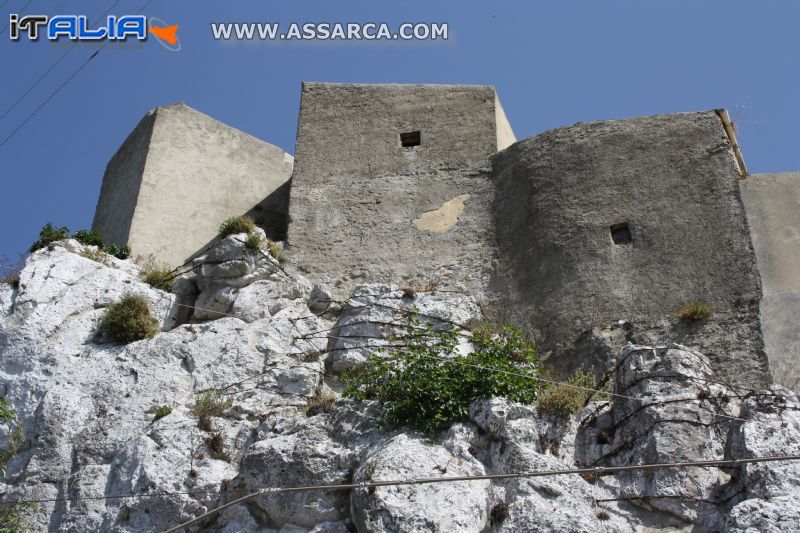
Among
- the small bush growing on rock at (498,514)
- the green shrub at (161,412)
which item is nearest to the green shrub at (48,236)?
the green shrub at (161,412)

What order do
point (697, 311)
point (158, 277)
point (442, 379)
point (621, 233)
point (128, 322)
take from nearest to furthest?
point (442, 379), point (697, 311), point (128, 322), point (621, 233), point (158, 277)

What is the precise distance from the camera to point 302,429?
10992 millimetres

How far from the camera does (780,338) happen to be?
38.7 feet

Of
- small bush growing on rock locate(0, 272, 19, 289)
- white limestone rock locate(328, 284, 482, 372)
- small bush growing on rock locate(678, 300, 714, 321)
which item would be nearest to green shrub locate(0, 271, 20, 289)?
small bush growing on rock locate(0, 272, 19, 289)

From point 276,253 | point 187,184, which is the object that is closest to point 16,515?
point 276,253

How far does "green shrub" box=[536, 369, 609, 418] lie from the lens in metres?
10.9

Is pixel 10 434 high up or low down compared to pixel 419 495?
up

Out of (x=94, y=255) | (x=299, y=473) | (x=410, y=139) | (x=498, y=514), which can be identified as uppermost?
(x=410, y=139)

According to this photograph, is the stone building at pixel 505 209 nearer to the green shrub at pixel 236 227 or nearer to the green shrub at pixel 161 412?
the green shrub at pixel 236 227

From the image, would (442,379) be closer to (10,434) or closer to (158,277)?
(10,434)

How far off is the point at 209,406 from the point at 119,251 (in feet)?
13.7

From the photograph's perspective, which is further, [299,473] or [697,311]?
[697,311]

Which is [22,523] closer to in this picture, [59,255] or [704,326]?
[59,255]

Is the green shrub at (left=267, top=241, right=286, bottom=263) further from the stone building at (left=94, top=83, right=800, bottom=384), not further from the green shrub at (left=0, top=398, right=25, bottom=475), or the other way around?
the green shrub at (left=0, top=398, right=25, bottom=475)
